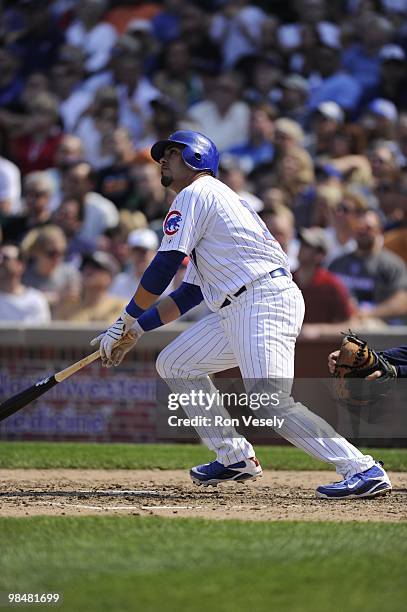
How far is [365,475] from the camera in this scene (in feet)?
20.9

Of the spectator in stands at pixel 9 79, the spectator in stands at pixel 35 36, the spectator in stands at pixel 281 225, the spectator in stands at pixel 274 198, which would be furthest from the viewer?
the spectator in stands at pixel 35 36

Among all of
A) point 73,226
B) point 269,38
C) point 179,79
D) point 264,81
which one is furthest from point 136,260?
point 269,38

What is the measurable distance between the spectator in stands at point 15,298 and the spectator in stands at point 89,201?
1513mm

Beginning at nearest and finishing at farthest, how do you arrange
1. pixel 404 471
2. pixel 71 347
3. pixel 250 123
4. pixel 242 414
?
pixel 404 471, pixel 242 414, pixel 71 347, pixel 250 123

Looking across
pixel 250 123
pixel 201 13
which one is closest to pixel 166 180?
pixel 250 123

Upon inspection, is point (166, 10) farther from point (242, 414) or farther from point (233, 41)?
point (242, 414)

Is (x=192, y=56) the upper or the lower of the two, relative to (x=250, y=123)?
upper

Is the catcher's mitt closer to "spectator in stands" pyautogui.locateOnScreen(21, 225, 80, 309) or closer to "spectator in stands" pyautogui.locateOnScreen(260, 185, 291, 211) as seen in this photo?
"spectator in stands" pyautogui.locateOnScreen(260, 185, 291, 211)

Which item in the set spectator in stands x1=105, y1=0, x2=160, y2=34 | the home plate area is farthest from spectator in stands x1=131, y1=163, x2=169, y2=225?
the home plate area

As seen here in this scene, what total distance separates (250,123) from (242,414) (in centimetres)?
Result: 455

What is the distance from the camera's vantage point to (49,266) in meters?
12.0

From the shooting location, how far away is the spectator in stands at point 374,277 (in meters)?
10.7

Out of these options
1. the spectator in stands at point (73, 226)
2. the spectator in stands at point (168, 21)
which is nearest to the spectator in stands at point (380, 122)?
the spectator in stands at point (73, 226)

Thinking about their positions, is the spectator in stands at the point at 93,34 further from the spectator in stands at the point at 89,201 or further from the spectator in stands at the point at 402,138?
the spectator in stands at the point at 402,138
